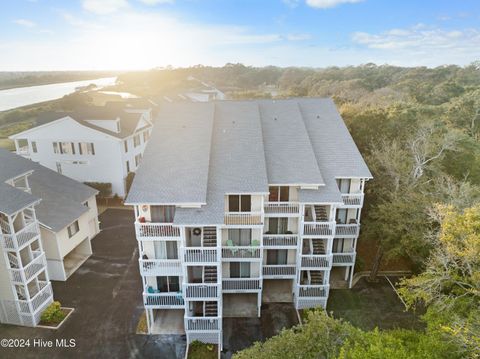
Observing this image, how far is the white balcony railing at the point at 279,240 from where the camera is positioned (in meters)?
21.4

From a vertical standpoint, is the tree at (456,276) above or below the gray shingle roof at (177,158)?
below

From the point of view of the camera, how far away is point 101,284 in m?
24.0

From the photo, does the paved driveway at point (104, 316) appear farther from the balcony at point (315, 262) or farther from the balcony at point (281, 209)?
the balcony at point (281, 209)

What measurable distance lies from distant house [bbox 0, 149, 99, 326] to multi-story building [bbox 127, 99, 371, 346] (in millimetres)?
7026

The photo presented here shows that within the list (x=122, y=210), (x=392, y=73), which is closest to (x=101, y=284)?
(x=122, y=210)

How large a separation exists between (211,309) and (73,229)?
14.3 m

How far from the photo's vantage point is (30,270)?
19.4 m

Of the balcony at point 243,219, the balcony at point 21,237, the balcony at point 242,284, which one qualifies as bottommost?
the balcony at point 242,284

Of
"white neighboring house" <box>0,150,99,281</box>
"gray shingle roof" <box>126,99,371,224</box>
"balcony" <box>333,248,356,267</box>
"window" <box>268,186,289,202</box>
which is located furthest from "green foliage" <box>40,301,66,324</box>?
"balcony" <box>333,248,356,267</box>

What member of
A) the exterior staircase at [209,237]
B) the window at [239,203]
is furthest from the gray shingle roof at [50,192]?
the window at [239,203]

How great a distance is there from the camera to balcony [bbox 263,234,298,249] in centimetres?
2134

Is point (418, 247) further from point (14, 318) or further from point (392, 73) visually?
point (392, 73)

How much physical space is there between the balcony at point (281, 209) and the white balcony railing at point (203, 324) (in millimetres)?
7486

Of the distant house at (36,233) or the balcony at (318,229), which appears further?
the balcony at (318,229)
